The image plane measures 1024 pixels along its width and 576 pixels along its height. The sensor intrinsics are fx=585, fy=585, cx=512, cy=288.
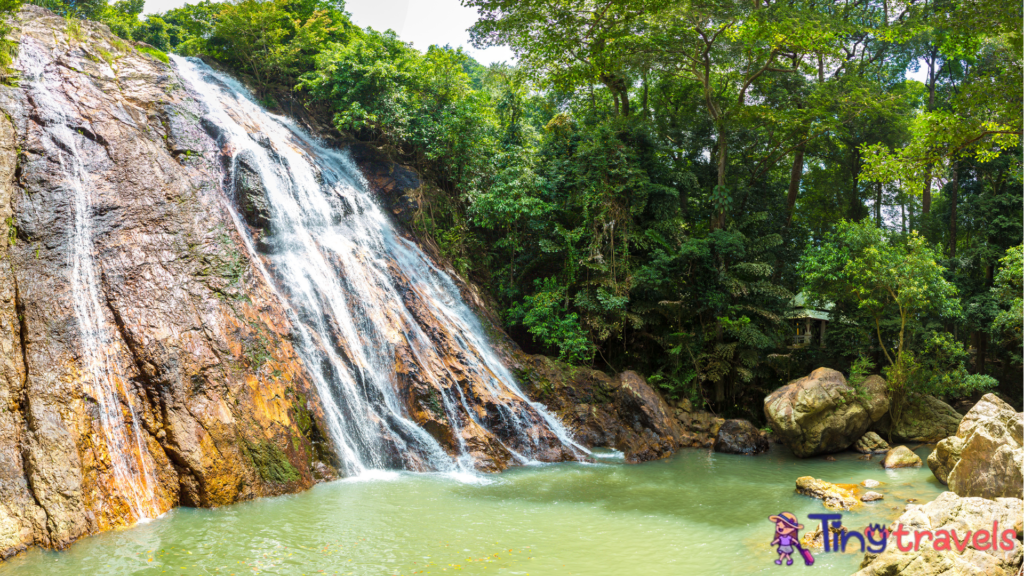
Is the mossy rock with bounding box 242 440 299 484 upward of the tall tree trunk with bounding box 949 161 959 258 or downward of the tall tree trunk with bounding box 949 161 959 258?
downward

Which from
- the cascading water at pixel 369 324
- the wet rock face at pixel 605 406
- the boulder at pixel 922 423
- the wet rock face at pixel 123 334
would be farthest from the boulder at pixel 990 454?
the wet rock face at pixel 123 334

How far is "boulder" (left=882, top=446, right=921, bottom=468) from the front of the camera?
1289 cm

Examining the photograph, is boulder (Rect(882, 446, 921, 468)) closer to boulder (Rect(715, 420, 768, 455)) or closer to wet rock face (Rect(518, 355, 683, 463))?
boulder (Rect(715, 420, 768, 455))

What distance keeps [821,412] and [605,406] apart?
5173 mm

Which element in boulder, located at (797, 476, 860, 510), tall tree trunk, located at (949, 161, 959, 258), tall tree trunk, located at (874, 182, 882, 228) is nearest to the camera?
boulder, located at (797, 476, 860, 510)

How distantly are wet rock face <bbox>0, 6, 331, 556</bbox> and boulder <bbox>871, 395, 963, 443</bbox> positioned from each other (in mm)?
14411

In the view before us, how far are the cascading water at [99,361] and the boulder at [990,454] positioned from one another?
1177 centimetres

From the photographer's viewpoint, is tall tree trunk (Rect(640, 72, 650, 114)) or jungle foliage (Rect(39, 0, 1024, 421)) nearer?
jungle foliage (Rect(39, 0, 1024, 421))

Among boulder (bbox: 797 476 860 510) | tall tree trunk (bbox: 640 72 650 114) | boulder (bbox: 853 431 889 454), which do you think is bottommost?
boulder (bbox: 853 431 889 454)

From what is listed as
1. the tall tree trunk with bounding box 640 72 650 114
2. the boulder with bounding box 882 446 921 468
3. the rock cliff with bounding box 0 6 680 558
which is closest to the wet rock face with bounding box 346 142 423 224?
the rock cliff with bounding box 0 6 680 558

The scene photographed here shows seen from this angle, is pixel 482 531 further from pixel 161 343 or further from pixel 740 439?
pixel 740 439

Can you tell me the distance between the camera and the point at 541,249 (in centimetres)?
1770

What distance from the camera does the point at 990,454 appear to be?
8812 millimetres

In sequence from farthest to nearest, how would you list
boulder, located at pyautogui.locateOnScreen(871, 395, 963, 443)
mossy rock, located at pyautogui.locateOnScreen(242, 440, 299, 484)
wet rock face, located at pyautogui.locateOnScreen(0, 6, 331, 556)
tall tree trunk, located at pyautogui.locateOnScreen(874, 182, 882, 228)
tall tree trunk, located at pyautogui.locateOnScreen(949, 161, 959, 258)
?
tall tree trunk, located at pyautogui.locateOnScreen(874, 182, 882, 228), tall tree trunk, located at pyautogui.locateOnScreen(949, 161, 959, 258), boulder, located at pyautogui.locateOnScreen(871, 395, 963, 443), mossy rock, located at pyautogui.locateOnScreen(242, 440, 299, 484), wet rock face, located at pyautogui.locateOnScreen(0, 6, 331, 556)
